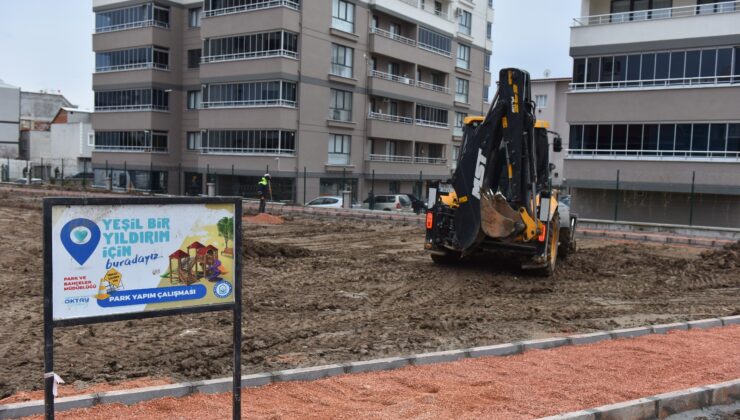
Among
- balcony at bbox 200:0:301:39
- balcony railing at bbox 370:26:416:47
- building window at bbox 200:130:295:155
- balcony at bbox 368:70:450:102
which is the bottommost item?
building window at bbox 200:130:295:155

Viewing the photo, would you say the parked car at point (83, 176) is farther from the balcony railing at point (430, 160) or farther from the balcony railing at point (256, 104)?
the balcony railing at point (430, 160)

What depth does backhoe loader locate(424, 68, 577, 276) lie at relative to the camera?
42.3 ft

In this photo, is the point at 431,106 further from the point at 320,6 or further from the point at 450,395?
the point at 450,395

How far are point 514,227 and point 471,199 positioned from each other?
0.99 metres

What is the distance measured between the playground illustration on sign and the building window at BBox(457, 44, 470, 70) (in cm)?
5557

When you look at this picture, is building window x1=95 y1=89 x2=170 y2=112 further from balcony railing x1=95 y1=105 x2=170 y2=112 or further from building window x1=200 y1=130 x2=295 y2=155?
building window x1=200 y1=130 x2=295 y2=155

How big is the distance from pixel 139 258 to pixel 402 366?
3491 millimetres

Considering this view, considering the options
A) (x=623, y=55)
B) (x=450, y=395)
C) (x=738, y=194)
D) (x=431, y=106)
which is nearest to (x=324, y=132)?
(x=431, y=106)

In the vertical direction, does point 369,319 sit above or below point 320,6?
below

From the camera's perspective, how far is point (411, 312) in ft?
35.4

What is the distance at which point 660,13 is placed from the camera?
29.5 meters

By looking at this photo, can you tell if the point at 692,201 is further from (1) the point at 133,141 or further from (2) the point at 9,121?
(2) the point at 9,121

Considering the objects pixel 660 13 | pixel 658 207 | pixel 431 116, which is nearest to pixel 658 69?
pixel 660 13

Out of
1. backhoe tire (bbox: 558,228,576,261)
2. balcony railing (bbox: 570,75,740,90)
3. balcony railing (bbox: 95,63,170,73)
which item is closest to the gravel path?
backhoe tire (bbox: 558,228,576,261)
